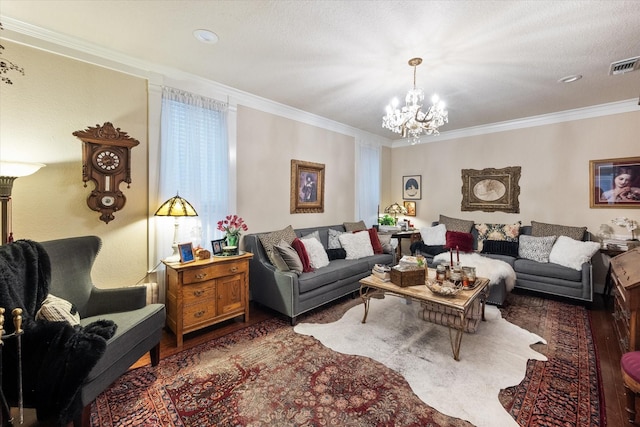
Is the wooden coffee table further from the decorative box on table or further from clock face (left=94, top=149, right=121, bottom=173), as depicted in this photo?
clock face (left=94, top=149, right=121, bottom=173)

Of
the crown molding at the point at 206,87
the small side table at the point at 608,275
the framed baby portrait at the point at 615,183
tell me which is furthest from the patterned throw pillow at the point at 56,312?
the framed baby portrait at the point at 615,183

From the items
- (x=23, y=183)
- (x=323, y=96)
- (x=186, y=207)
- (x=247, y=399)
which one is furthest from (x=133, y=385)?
(x=323, y=96)

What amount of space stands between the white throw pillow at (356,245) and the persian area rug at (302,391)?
1702mm

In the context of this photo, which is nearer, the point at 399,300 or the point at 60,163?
the point at 60,163

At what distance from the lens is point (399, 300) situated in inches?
147

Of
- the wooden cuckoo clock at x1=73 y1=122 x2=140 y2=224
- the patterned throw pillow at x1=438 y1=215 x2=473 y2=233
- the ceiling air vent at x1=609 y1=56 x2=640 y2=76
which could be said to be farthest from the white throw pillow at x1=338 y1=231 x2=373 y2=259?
the ceiling air vent at x1=609 y1=56 x2=640 y2=76

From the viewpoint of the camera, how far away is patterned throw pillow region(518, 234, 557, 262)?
4020mm

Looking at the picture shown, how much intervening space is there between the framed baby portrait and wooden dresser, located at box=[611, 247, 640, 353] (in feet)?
5.05

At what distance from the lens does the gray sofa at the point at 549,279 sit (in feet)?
11.5

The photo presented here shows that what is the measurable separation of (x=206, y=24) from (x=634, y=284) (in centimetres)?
404

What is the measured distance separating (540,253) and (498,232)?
720 mm

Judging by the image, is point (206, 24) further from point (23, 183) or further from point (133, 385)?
point (133, 385)

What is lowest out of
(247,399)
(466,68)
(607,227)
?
(247,399)

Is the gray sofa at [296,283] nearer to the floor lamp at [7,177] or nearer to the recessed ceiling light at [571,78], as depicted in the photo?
the floor lamp at [7,177]
